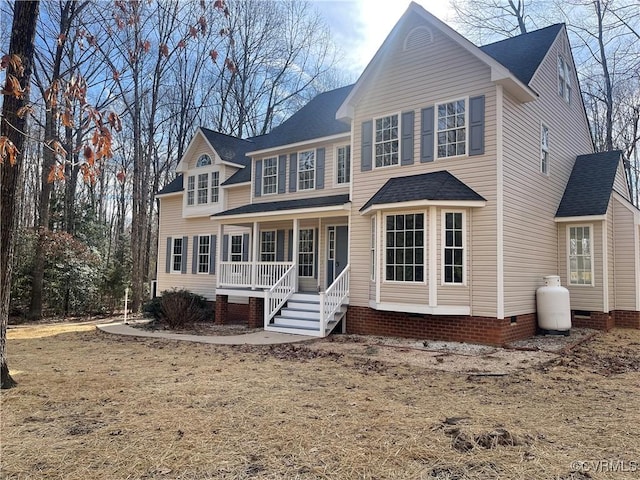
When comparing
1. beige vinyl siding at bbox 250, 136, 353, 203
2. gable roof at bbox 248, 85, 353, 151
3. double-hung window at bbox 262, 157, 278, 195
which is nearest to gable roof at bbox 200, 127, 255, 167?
gable roof at bbox 248, 85, 353, 151

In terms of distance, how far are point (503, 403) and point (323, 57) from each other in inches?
1054

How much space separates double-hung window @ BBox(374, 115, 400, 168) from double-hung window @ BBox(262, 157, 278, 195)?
4775 mm

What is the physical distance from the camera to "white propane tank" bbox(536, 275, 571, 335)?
11.4m

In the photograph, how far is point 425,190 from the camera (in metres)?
10.5

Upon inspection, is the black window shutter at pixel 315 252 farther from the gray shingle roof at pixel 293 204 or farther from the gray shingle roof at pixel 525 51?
the gray shingle roof at pixel 525 51

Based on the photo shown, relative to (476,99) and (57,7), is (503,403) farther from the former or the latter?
(57,7)

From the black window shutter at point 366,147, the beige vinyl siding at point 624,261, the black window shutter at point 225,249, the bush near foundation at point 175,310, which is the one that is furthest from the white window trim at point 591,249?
the black window shutter at point 225,249

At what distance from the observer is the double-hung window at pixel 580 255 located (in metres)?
13.1

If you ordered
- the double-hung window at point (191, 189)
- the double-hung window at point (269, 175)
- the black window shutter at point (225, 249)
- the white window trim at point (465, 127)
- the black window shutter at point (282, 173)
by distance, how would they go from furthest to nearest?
the double-hung window at point (191, 189) < the black window shutter at point (225, 249) < the double-hung window at point (269, 175) < the black window shutter at point (282, 173) < the white window trim at point (465, 127)

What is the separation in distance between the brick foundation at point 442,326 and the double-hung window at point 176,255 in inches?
384

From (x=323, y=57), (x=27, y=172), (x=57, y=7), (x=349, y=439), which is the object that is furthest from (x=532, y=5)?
(x=27, y=172)

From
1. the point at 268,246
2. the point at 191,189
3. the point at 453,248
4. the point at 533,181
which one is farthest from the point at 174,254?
the point at 533,181

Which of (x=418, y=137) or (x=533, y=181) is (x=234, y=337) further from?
(x=533, y=181)

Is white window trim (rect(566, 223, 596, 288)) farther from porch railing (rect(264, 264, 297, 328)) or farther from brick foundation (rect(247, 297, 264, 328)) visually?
brick foundation (rect(247, 297, 264, 328))
